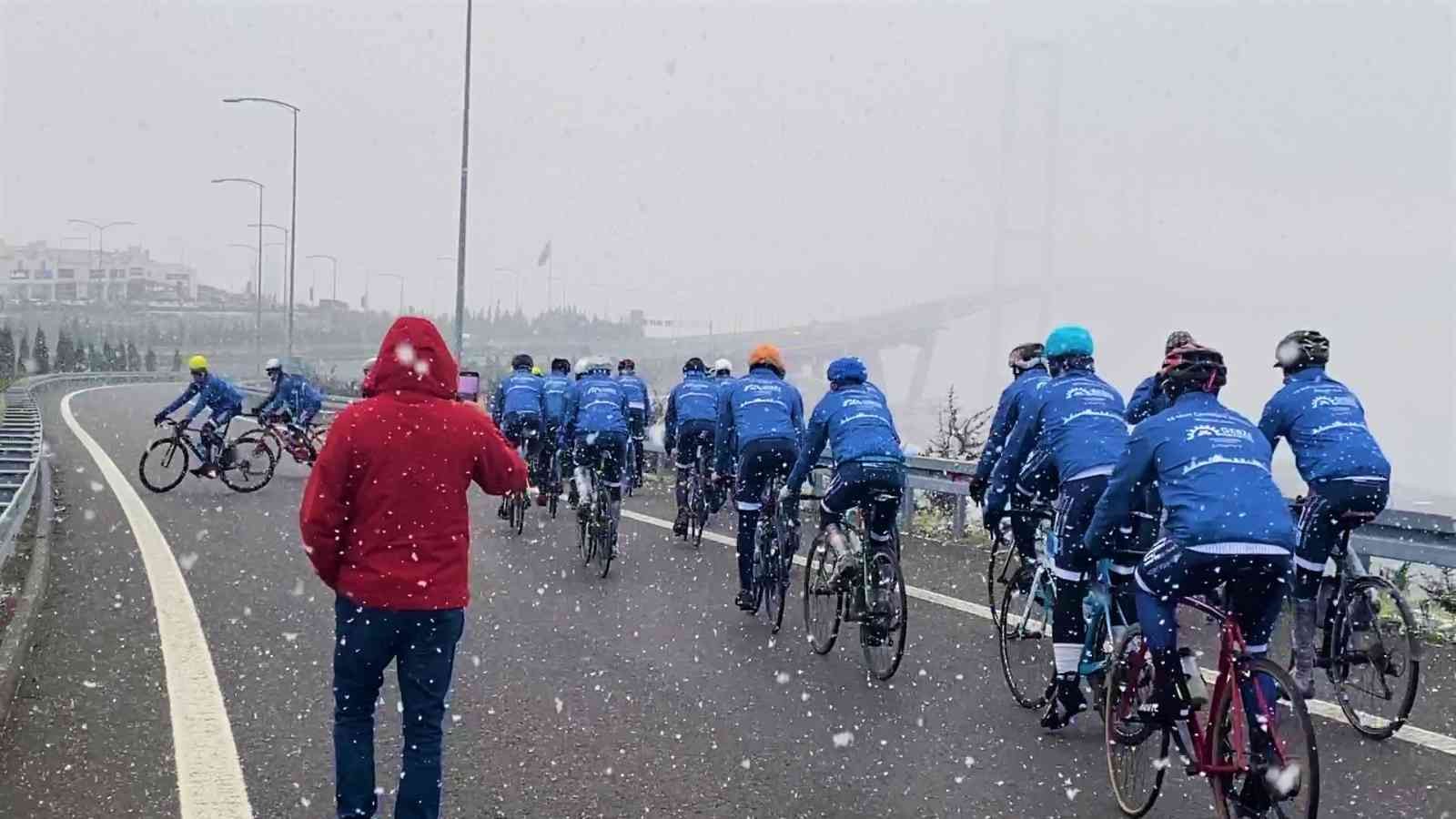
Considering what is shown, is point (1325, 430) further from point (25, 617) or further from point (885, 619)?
point (25, 617)

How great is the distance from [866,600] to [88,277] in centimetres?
17373

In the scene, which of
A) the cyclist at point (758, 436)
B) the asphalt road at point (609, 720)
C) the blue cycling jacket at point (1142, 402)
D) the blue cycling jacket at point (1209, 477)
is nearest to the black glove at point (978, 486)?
the asphalt road at point (609, 720)

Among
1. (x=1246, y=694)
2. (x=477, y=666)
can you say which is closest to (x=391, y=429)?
(x=1246, y=694)

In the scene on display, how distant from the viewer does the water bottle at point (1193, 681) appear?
477 cm

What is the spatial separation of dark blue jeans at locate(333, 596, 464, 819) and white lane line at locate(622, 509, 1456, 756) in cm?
374

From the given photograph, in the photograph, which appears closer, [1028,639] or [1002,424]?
[1028,639]

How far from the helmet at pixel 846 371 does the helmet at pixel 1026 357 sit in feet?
2.99

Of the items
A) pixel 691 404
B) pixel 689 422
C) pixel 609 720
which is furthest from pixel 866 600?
pixel 691 404

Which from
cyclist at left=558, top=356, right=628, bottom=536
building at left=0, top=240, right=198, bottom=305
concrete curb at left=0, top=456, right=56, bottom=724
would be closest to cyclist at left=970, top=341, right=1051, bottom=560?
cyclist at left=558, top=356, right=628, bottom=536

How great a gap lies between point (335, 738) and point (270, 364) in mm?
14771

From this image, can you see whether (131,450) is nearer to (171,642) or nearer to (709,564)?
(709,564)

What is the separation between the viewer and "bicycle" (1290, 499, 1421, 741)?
622cm

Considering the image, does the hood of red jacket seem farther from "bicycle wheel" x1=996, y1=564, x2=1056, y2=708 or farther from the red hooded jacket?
"bicycle wheel" x1=996, y1=564, x2=1056, y2=708

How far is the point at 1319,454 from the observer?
6504mm
